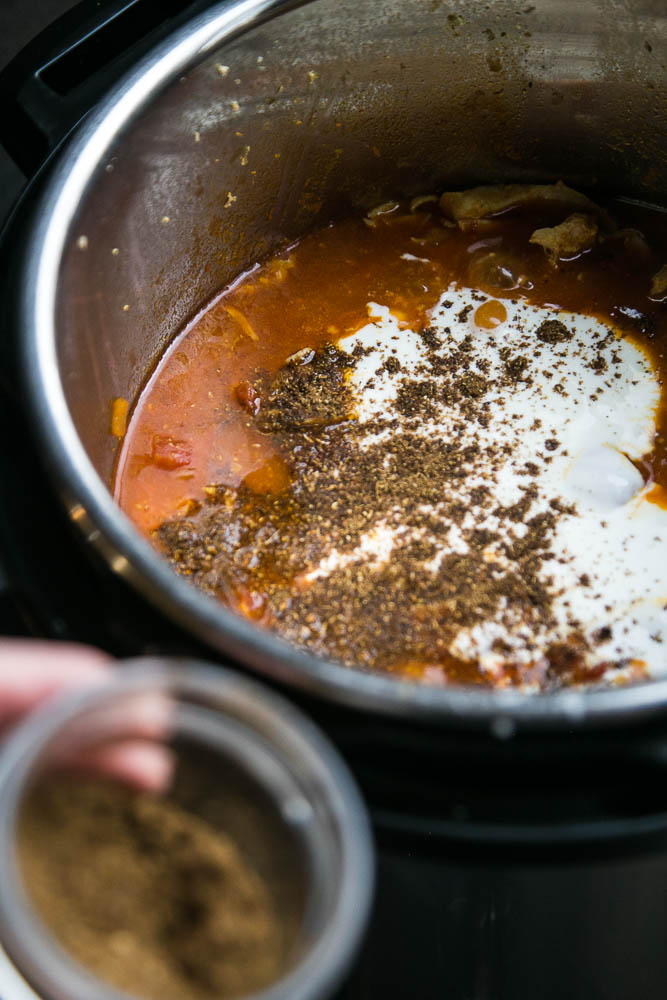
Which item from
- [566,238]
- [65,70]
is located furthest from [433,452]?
[65,70]

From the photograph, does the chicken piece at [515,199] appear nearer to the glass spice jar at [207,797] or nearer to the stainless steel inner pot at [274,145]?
the stainless steel inner pot at [274,145]

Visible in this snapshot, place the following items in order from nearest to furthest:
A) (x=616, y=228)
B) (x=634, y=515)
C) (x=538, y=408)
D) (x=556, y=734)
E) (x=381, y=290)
→ (x=556, y=734), (x=634, y=515), (x=538, y=408), (x=381, y=290), (x=616, y=228)

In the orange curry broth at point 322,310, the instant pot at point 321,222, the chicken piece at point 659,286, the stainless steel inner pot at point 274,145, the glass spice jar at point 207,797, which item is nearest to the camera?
the glass spice jar at point 207,797

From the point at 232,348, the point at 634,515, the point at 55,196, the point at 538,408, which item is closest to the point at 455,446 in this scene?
the point at 538,408

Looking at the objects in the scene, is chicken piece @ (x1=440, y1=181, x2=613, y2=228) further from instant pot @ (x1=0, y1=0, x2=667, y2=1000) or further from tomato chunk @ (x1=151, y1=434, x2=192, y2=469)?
tomato chunk @ (x1=151, y1=434, x2=192, y2=469)

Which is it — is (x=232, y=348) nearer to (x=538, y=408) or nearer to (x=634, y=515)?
(x=538, y=408)

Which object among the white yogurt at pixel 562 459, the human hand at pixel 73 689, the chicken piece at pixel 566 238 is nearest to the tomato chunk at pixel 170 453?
the white yogurt at pixel 562 459

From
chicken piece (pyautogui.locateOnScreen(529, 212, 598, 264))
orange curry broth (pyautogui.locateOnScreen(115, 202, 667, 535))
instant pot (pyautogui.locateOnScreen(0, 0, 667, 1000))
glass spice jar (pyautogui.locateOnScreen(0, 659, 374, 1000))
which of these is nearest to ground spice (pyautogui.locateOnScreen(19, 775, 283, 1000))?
glass spice jar (pyautogui.locateOnScreen(0, 659, 374, 1000))
